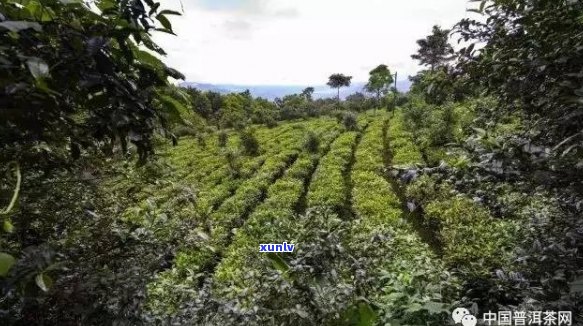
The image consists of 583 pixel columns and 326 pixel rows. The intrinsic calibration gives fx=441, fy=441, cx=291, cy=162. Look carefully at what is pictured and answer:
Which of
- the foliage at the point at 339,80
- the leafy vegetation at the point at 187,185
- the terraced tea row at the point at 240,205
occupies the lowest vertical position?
the terraced tea row at the point at 240,205

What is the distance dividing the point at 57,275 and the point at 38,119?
1651 mm

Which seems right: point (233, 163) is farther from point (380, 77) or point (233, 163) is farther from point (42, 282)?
point (380, 77)

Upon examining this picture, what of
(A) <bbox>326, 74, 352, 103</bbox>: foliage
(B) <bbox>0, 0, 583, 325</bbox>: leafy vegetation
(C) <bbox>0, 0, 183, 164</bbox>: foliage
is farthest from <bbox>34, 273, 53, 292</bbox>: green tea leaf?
(A) <bbox>326, 74, 352, 103</bbox>: foliage

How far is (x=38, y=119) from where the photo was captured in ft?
4.61

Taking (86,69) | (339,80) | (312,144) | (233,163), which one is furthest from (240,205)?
(339,80)

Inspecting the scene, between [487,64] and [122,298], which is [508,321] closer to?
[487,64]

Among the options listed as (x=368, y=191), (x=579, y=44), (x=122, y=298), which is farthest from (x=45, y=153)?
(x=368, y=191)

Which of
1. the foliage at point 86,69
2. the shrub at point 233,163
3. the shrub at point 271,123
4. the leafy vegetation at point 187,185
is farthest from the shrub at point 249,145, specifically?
the foliage at point 86,69

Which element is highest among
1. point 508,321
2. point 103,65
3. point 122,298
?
point 103,65

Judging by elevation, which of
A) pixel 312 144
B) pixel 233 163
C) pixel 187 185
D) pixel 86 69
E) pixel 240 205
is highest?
pixel 86 69

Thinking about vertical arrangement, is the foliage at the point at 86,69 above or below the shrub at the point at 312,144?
above

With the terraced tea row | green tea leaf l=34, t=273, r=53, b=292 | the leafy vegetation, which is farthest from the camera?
the terraced tea row

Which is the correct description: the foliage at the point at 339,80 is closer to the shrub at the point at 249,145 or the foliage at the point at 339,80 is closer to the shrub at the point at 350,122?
the shrub at the point at 350,122

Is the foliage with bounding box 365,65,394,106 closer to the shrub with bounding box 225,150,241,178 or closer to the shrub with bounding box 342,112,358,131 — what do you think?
the shrub with bounding box 342,112,358,131
